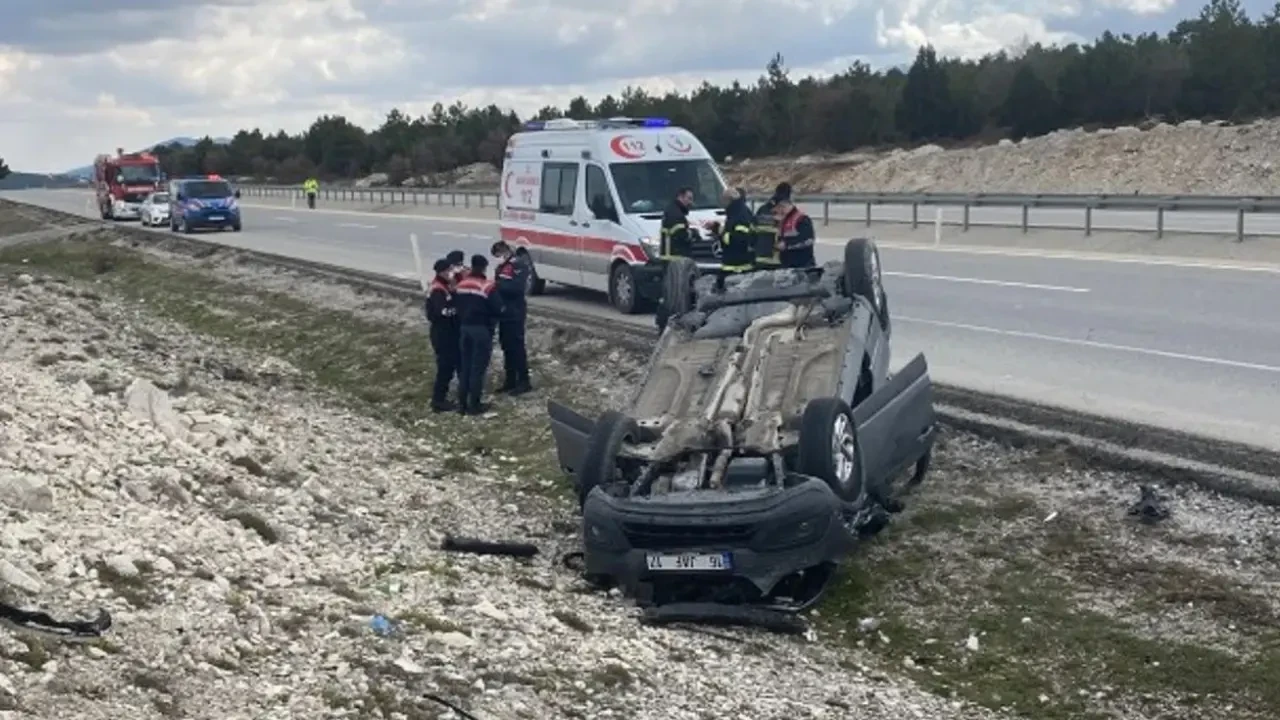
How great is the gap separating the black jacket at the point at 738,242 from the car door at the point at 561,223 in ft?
17.2

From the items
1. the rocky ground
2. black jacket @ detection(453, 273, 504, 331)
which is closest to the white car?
black jacket @ detection(453, 273, 504, 331)

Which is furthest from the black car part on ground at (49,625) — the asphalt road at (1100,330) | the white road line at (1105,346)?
the white road line at (1105,346)

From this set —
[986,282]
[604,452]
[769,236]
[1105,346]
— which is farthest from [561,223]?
[604,452]

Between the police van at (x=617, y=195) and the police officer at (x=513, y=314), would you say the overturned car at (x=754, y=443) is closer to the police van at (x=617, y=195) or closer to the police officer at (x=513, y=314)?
the police officer at (x=513, y=314)

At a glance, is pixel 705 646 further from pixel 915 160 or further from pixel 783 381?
pixel 915 160

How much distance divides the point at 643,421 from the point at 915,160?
4901 centimetres

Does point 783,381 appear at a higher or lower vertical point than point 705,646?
higher

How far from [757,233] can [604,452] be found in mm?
6684

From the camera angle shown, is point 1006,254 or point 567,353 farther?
point 1006,254

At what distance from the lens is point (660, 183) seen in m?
20.8

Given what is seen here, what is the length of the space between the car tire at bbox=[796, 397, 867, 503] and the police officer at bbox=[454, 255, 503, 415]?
627 centimetres

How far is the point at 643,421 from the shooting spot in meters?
10.1

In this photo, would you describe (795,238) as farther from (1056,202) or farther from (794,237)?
(1056,202)

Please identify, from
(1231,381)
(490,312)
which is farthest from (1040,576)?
(490,312)
